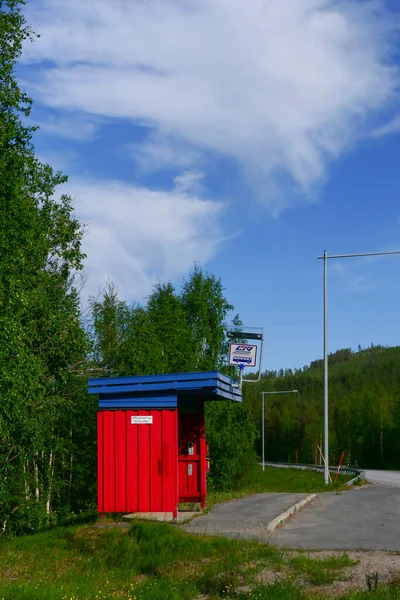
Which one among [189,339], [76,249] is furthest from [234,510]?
[189,339]

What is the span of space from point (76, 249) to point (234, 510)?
11055 mm

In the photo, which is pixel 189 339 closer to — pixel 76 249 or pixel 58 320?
pixel 76 249

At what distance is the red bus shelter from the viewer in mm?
17578

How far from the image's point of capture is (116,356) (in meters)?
34.9

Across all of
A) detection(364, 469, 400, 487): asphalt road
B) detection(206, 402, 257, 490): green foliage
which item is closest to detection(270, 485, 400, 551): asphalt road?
detection(364, 469, 400, 487): asphalt road

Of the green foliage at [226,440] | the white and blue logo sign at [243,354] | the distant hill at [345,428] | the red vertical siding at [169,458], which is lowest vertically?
the distant hill at [345,428]

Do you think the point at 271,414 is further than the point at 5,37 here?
Yes

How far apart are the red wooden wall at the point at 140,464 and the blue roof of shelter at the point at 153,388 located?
8.4 inches

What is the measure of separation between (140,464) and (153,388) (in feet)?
5.66

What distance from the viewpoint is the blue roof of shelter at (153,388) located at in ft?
58.0

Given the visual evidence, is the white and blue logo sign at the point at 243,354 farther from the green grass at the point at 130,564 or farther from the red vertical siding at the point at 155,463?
the green grass at the point at 130,564

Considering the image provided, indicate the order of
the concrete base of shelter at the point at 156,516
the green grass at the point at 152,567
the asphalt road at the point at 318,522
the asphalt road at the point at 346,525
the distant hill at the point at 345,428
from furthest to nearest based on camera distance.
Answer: the distant hill at the point at 345,428, the concrete base of shelter at the point at 156,516, the asphalt road at the point at 318,522, the asphalt road at the point at 346,525, the green grass at the point at 152,567

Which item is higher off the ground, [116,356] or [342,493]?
[116,356]

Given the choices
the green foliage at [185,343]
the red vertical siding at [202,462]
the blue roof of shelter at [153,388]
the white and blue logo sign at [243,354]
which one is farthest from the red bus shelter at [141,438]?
the green foliage at [185,343]
